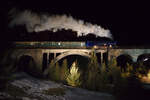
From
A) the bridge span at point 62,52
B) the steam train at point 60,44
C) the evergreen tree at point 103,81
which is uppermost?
the steam train at point 60,44

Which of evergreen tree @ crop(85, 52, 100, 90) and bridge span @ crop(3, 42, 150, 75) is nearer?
evergreen tree @ crop(85, 52, 100, 90)

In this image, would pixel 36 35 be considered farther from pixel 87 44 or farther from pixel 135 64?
pixel 135 64

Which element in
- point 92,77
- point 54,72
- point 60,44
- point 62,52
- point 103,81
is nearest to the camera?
point 92,77

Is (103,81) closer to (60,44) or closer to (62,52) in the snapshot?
(62,52)

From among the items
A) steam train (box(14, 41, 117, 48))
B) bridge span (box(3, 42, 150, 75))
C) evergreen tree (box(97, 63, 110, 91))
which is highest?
steam train (box(14, 41, 117, 48))

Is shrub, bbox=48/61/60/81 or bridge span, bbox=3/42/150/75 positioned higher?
bridge span, bbox=3/42/150/75

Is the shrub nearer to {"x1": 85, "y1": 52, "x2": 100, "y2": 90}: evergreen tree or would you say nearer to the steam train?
the steam train

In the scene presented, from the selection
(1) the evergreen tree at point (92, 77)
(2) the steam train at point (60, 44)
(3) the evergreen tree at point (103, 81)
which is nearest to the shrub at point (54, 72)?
(2) the steam train at point (60, 44)

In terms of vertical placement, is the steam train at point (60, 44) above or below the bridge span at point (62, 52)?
above

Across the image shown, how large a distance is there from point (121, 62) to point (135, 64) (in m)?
12.9

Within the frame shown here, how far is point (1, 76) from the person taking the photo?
8266 millimetres

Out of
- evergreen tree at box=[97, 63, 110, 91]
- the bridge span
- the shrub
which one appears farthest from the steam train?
evergreen tree at box=[97, 63, 110, 91]

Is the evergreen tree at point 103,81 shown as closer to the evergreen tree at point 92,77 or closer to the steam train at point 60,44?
the evergreen tree at point 92,77

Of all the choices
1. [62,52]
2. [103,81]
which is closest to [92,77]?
[103,81]
